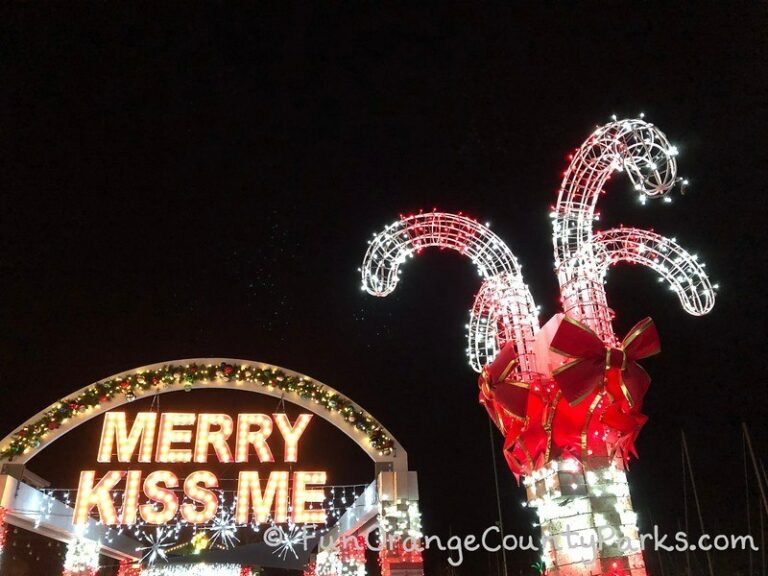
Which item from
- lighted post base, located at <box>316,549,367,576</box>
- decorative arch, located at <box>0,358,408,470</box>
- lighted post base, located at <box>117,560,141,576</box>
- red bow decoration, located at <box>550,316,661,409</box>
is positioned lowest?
lighted post base, located at <box>316,549,367,576</box>

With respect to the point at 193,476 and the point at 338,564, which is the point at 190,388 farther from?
the point at 338,564

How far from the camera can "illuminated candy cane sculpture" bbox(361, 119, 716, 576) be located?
7582mm

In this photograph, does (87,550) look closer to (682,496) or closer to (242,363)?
(242,363)

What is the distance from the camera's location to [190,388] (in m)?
12.2

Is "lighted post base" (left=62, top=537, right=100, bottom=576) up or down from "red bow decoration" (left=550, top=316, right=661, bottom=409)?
down

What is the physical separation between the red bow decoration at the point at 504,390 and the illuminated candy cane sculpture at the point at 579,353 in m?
0.01

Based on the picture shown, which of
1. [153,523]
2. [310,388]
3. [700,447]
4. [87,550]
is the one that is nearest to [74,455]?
[87,550]

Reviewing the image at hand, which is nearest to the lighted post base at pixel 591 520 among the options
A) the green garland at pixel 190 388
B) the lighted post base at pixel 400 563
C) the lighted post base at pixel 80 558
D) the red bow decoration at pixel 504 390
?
the red bow decoration at pixel 504 390

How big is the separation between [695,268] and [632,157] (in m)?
1.95

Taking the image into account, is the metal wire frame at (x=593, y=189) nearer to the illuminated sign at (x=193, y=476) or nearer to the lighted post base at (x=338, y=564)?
the illuminated sign at (x=193, y=476)

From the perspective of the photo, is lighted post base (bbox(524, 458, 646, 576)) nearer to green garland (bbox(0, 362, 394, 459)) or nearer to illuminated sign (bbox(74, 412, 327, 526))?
green garland (bbox(0, 362, 394, 459))

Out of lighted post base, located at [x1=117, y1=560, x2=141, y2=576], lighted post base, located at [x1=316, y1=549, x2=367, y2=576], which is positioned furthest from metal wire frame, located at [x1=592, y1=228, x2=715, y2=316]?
lighted post base, located at [x1=117, y1=560, x2=141, y2=576]

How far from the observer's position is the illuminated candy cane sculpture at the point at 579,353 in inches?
299

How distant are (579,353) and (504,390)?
46.8 inches
